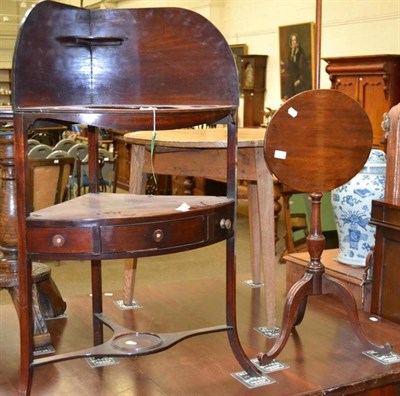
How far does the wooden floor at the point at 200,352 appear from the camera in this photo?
2037mm

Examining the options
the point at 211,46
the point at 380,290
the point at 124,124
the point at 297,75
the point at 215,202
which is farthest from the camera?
the point at 297,75

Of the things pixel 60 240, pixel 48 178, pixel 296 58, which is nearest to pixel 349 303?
pixel 60 240

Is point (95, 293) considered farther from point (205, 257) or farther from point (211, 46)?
point (205, 257)

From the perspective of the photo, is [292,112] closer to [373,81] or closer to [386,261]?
[386,261]

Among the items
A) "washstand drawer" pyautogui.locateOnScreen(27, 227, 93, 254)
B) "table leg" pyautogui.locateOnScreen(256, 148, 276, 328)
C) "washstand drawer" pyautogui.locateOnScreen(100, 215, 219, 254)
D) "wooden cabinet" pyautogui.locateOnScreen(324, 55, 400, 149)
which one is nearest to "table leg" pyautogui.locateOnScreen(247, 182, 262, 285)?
"table leg" pyautogui.locateOnScreen(256, 148, 276, 328)

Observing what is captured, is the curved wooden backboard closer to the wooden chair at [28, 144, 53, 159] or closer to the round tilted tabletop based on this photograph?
the round tilted tabletop

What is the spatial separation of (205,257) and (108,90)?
3.55 metres

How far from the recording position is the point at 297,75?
7.86 meters

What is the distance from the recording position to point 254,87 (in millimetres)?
8539

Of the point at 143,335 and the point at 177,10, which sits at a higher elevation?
the point at 177,10

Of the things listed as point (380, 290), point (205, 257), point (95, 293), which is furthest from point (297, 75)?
point (95, 293)

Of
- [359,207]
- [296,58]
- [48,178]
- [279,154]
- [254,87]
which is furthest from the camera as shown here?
[254,87]

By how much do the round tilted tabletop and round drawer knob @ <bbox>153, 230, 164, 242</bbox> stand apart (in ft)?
1.64

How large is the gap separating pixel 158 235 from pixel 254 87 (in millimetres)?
6968
